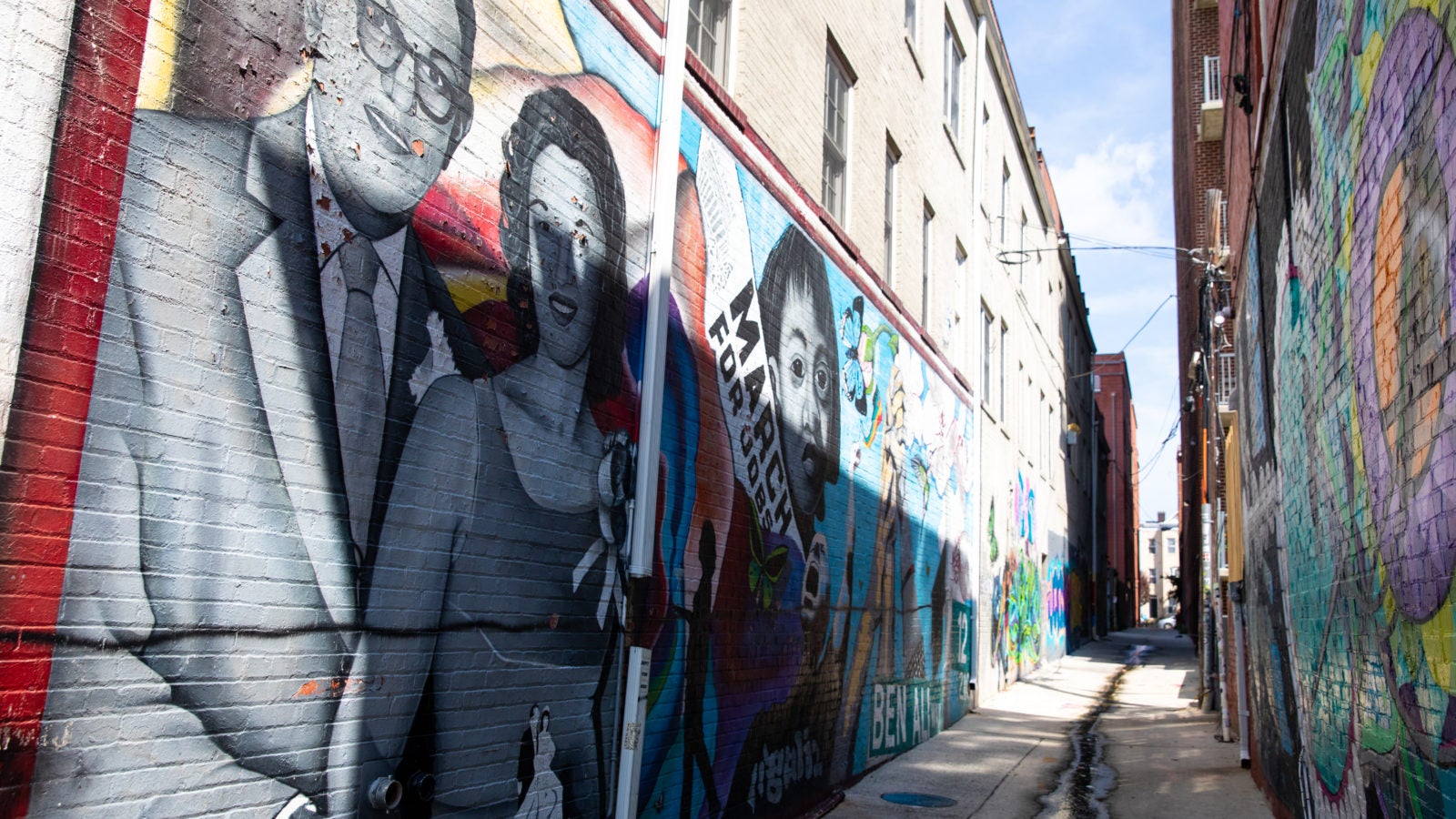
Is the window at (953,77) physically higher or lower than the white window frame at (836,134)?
higher

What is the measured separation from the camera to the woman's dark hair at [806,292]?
8281 mm

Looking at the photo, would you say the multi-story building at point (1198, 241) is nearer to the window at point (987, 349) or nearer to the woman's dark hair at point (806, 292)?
the window at point (987, 349)

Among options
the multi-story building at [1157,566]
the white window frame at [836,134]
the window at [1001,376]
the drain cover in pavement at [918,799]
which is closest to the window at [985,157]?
the window at [1001,376]

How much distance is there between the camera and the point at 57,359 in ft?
9.87

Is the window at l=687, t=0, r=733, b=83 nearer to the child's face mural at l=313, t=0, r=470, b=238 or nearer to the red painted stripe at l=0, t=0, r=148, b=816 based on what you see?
the child's face mural at l=313, t=0, r=470, b=238

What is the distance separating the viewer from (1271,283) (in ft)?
27.0

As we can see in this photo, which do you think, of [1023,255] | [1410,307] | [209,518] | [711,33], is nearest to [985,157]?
[1023,255]

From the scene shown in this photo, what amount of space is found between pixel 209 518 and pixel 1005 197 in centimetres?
1803

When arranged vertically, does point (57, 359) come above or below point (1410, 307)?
below

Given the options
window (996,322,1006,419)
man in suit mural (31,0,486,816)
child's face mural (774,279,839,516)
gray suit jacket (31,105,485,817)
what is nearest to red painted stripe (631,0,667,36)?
man in suit mural (31,0,486,816)

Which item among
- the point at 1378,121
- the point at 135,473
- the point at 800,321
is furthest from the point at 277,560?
the point at 800,321

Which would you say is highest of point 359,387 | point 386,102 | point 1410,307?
point 386,102

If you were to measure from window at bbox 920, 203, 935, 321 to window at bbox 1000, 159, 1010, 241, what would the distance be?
5.65m

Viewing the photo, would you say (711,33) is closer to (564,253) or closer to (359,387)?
(564,253)
